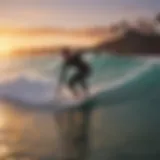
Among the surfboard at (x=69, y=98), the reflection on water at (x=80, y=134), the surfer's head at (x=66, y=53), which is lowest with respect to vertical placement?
the reflection on water at (x=80, y=134)

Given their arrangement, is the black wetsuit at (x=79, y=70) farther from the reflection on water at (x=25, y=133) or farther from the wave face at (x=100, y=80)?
the reflection on water at (x=25, y=133)

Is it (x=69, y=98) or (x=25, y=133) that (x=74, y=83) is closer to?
(x=69, y=98)

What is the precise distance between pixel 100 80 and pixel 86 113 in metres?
0.11

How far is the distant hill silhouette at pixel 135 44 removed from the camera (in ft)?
4.40

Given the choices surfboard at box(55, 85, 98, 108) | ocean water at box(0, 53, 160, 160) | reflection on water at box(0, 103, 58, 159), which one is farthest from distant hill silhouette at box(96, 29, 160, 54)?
reflection on water at box(0, 103, 58, 159)

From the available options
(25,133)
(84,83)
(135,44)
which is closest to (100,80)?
(84,83)

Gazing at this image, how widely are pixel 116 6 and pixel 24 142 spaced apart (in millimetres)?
523

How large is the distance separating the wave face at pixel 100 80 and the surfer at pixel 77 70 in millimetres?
19

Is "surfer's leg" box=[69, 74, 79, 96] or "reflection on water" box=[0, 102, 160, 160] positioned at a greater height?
"surfer's leg" box=[69, 74, 79, 96]

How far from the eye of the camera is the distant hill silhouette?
134cm

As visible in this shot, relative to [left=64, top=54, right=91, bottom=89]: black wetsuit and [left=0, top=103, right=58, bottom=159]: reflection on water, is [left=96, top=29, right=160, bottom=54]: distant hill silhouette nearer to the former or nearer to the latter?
[left=64, top=54, right=91, bottom=89]: black wetsuit

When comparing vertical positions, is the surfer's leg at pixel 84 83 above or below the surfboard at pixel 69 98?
above

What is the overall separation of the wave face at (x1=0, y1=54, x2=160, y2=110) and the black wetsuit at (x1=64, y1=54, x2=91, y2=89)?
0.07ft

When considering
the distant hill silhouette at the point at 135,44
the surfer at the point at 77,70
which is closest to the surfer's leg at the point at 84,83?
the surfer at the point at 77,70
